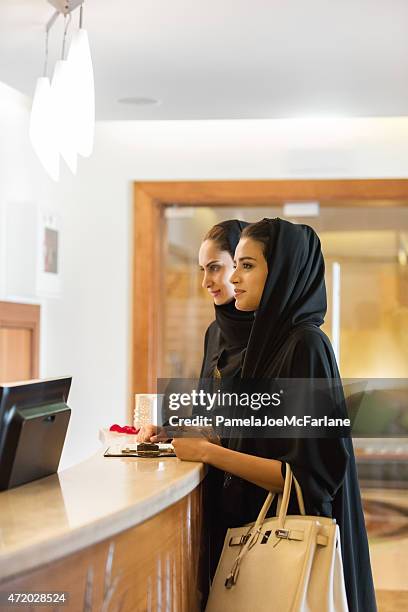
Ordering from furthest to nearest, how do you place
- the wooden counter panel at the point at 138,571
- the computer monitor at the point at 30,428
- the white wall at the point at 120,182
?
the white wall at the point at 120,182 → the computer monitor at the point at 30,428 → the wooden counter panel at the point at 138,571

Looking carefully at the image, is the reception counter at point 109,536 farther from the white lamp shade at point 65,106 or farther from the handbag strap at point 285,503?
the white lamp shade at point 65,106

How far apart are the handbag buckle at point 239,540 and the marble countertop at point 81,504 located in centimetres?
17

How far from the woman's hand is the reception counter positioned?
27 mm

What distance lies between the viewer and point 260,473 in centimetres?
218

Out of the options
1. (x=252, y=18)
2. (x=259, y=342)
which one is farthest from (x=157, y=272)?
(x=259, y=342)

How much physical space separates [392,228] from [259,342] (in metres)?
3.41

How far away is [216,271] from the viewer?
129 inches

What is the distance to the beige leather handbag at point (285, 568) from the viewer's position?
2000 mm

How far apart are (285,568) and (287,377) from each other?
0.45 m

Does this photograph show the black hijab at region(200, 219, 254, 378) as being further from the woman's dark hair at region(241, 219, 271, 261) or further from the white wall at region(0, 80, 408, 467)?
the white wall at region(0, 80, 408, 467)

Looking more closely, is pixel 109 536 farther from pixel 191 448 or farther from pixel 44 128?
pixel 44 128

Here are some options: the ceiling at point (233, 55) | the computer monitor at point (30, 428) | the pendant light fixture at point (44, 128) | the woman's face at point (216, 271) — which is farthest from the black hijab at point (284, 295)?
the ceiling at point (233, 55)

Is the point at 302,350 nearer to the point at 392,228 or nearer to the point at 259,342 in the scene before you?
the point at 259,342

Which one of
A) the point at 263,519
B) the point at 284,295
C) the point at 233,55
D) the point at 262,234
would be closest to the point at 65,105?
the point at 262,234
